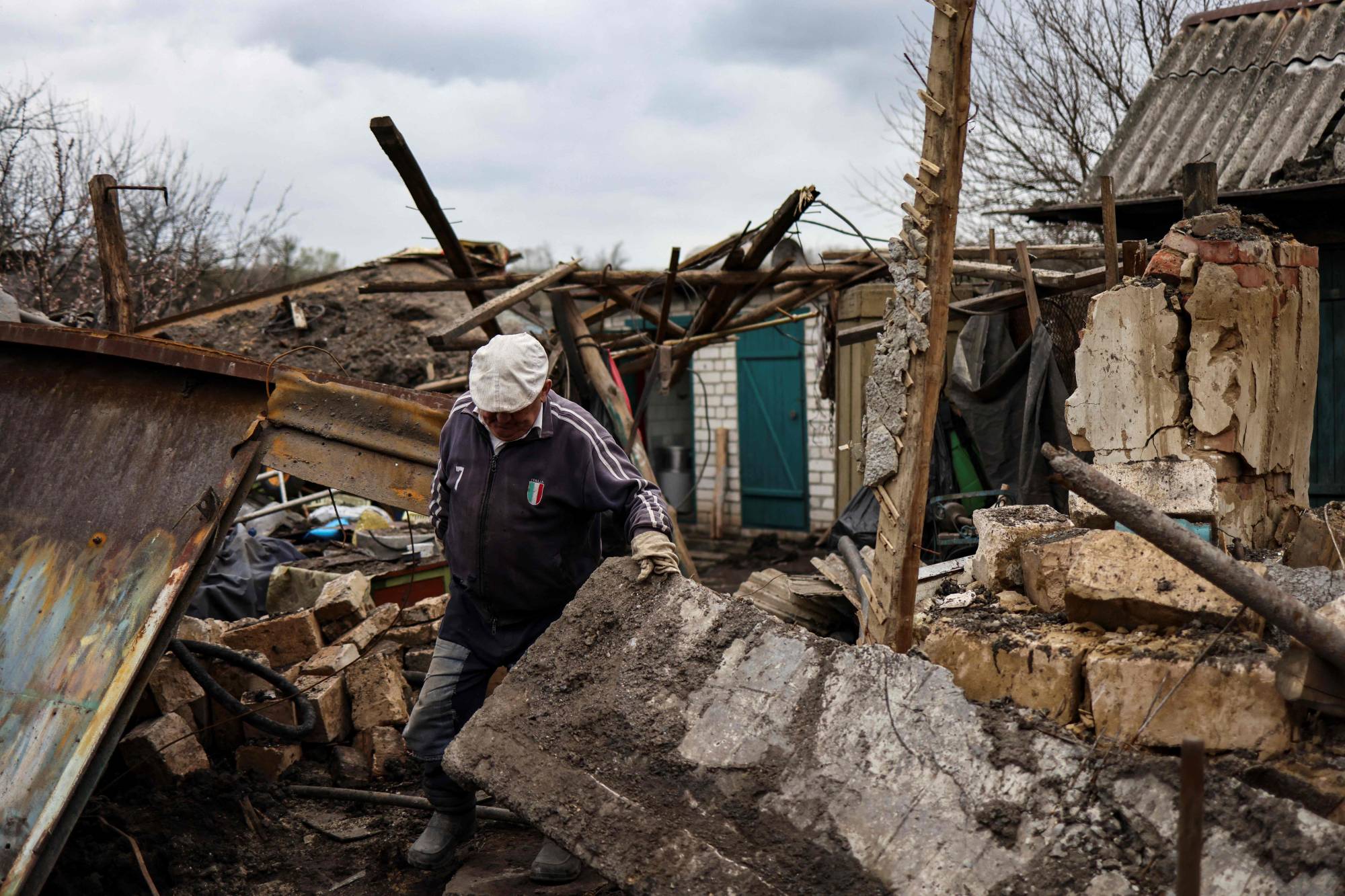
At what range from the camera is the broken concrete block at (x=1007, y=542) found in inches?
128

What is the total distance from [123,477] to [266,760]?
160 centimetres

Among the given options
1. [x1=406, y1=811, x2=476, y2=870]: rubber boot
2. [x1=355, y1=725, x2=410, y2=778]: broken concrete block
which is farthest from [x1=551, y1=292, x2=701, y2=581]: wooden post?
[x1=406, y1=811, x2=476, y2=870]: rubber boot

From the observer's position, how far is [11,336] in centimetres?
449

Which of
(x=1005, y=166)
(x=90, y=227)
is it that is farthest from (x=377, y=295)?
(x=1005, y=166)

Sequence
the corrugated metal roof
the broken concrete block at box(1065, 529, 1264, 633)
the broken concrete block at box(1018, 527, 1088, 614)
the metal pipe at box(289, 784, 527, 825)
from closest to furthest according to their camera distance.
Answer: the broken concrete block at box(1065, 529, 1264, 633) → the broken concrete block at box(1018, 527, 1088, 614) → the metal pipe at box(289, 784, 527, 825) → the corrugated metal roof

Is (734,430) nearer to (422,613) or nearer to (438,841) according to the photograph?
(422,613)

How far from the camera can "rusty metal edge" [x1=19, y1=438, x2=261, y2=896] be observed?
3.34m

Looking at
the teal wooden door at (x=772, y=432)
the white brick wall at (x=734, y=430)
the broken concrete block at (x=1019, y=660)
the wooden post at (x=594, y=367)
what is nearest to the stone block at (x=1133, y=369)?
the broken concrete block at (x=1019, y=660)

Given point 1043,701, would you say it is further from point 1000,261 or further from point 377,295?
point 377,295

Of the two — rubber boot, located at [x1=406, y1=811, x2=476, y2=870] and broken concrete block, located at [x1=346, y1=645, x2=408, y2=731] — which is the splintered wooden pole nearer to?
rubber boot, located at [x1=406, y1=811, x2=476, y2=870]

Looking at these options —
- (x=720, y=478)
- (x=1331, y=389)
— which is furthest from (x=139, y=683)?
(x=720, y=478)

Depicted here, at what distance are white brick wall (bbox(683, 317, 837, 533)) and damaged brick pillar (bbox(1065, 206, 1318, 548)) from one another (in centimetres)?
780

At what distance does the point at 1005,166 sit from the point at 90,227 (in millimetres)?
11519

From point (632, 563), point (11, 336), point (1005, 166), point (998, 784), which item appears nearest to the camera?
point (998, 784)
